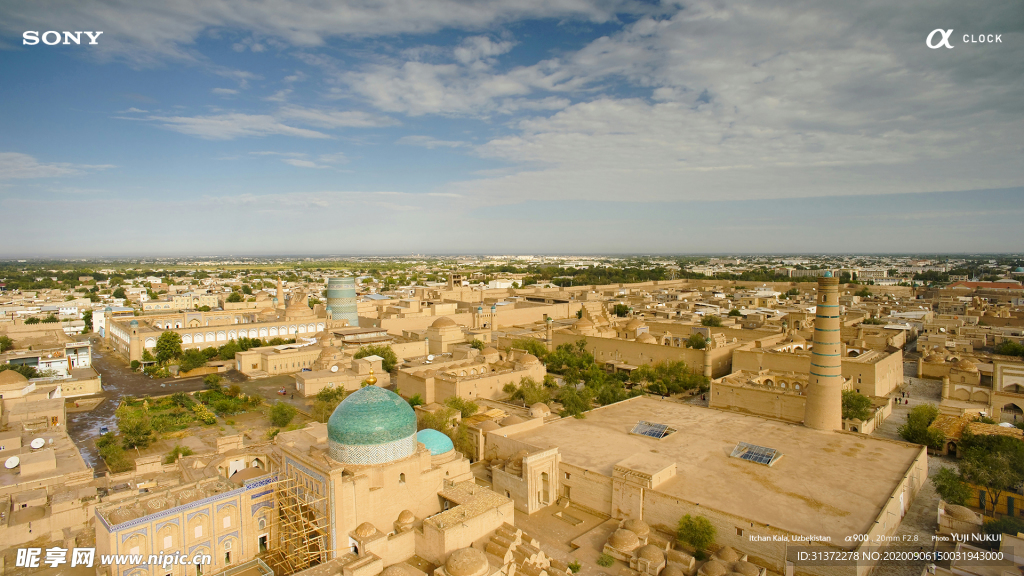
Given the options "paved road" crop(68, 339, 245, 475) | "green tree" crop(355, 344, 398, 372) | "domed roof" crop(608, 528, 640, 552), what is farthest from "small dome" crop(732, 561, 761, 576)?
"green tree" crop(355, 344, 398, 372)

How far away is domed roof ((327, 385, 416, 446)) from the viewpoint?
37.1 feet

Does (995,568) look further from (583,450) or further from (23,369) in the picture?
(23,369)

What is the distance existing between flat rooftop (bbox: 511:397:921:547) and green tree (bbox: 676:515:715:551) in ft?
1.71

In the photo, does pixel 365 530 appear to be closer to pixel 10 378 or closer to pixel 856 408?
pixel 856 408

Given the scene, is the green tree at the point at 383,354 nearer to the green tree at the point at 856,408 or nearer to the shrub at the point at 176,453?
the shrub at the point at 176,453

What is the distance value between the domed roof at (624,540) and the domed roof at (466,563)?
293 centimetres

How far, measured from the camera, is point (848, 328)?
31391mm

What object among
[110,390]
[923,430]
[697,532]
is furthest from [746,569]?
[110,390]

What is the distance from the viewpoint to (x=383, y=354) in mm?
28734

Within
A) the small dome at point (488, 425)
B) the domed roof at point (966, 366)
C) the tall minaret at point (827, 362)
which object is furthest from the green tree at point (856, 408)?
the small dome at point (488, 425)

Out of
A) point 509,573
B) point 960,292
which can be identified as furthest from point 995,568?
point 960,292

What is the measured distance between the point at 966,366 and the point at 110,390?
129ft

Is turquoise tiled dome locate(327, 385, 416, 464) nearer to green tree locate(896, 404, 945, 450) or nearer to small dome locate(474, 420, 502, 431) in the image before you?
small dome locate(474, 420, 502, 431)

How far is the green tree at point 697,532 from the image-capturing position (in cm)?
1106
